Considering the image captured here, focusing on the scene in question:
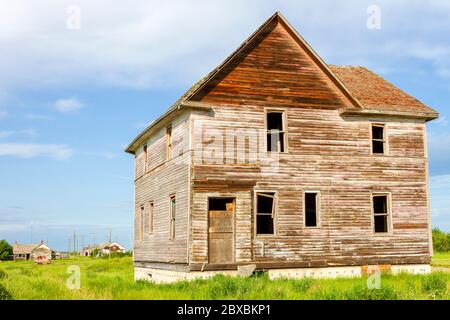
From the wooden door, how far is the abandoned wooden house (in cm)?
4

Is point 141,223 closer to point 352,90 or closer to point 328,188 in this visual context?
point 328,188

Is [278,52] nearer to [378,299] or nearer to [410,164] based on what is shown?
[410,164]

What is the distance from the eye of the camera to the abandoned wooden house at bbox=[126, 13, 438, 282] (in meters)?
20.5

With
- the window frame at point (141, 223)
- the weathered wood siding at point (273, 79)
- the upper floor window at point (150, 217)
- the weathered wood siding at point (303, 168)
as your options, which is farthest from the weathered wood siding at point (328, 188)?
the window frame at point (141, 223)

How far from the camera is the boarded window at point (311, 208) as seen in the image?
2209 centimetres

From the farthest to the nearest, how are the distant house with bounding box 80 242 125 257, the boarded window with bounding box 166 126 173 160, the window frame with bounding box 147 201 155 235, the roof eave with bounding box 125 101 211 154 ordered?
the distant house with bounding box 80 242 125 257 < the window frame with bounding box 147 201 155 235 < the boarded window with bounding box 166 126 173 160 < the roof eave with bounding box 125 101 211 154

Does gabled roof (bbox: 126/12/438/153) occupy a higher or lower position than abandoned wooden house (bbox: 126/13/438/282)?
higher

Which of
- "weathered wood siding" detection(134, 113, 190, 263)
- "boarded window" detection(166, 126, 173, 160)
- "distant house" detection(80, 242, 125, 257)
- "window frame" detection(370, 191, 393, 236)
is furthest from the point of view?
"distant house" detection(80, 242, 125, 257)

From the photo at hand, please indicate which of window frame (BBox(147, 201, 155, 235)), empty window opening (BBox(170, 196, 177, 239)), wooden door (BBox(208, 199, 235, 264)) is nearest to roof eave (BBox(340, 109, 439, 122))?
wooden door (BBox(208, 199, 235, 264))

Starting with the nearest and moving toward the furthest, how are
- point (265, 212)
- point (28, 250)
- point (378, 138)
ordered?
1. point (265, 212)
2. point (378, 138)
3. point (28, 250)

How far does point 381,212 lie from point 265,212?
17.4 feet

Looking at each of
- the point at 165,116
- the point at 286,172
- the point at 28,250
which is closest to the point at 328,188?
the point at 286,172

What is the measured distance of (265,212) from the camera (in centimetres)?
2148

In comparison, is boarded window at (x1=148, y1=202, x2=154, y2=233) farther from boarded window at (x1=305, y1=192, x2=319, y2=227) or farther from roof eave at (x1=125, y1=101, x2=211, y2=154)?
boarded window at (x1=305, y1=192, x2=319, y2=227)
